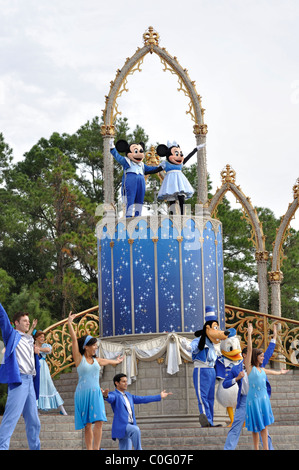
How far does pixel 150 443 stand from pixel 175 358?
2441 mm

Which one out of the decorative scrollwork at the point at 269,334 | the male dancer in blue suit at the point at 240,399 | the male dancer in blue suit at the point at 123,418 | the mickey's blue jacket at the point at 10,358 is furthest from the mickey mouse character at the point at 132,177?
the mickey's blue jacket at the point at 10,358

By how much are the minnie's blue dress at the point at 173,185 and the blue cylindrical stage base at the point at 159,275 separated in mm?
448

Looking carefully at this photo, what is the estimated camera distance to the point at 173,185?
15.3 meters

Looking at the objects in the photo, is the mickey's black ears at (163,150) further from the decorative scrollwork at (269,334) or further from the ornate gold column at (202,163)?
the decorative scrollwork at (269,334)

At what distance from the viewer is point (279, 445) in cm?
1145

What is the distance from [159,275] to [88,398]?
17.4 feet

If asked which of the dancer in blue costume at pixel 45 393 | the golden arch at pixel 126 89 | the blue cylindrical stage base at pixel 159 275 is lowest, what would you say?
the dancer in blue costume at pixel 45 393

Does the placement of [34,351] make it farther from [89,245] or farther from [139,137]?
[139,137]

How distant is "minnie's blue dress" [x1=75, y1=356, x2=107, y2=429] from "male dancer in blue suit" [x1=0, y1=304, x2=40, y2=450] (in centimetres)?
48

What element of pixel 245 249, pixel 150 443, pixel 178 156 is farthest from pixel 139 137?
pixel 150 443

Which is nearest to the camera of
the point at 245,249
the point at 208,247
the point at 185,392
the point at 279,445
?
the point at 279,445

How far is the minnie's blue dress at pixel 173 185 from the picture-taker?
50.1ft

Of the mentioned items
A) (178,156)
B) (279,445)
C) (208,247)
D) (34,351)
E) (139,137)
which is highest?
(139,137)

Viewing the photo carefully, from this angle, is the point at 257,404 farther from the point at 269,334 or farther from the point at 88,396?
the point at 269,334
